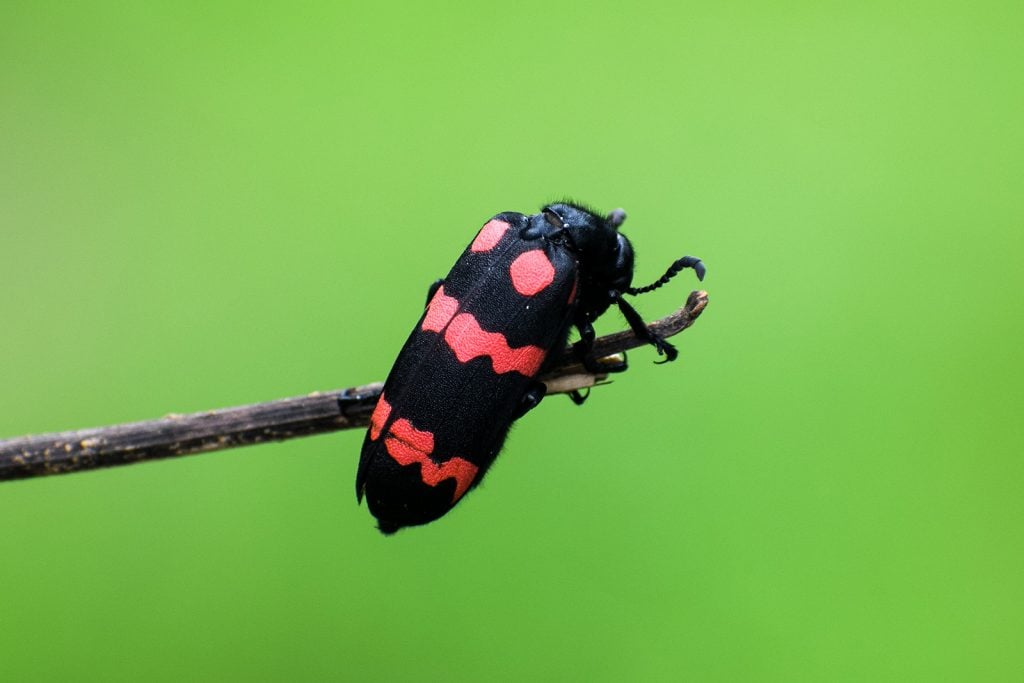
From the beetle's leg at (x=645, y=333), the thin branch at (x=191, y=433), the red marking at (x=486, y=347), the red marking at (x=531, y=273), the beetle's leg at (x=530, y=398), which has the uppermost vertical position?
the red marking at (x=531, y=273)

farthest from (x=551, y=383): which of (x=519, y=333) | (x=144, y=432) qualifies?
(x=144, y=432)

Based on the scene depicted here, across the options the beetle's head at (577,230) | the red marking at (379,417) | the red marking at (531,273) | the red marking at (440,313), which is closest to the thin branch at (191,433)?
the red marking at (379,417)

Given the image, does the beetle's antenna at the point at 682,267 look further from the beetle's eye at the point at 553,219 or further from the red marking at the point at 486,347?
the red marking at the point at 486,347

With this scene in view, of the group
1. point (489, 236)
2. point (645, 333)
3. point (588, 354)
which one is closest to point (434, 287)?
point (489, 236)

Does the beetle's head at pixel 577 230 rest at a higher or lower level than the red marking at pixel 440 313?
higher

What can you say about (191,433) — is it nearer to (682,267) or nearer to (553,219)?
(553,219)

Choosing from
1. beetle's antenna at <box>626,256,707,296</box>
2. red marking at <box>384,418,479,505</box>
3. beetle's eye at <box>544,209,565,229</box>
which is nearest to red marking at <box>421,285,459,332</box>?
red marking at <box>384,418,479,505</box>
